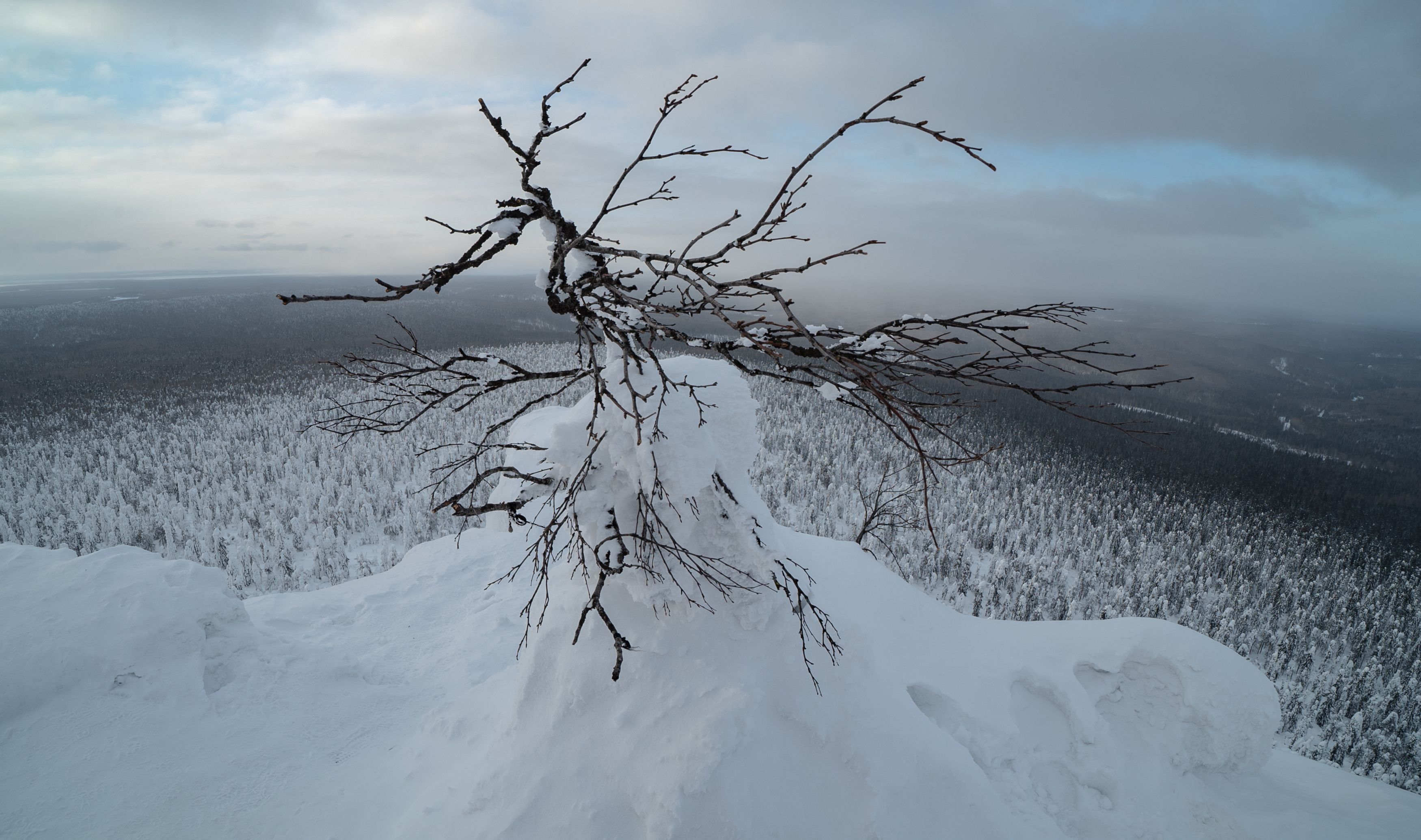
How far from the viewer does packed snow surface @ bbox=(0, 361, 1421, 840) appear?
12.1ft

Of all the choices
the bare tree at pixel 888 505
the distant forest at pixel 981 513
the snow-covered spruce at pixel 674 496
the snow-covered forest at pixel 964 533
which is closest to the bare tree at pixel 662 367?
the snow-covered spruce at pixel 674 496

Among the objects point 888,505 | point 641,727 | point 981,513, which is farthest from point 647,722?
point 981,513

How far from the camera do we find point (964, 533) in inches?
708

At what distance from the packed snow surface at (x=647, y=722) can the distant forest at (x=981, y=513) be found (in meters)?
4.48

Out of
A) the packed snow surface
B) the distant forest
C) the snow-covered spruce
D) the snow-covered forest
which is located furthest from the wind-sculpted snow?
the distant forest

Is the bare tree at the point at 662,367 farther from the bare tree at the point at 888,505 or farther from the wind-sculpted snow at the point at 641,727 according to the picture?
the bare tree at the point at 888,505

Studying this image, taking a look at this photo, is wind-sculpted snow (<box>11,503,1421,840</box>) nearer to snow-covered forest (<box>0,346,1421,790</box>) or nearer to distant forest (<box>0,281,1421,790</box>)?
snow-covered forest (<box>0,346,1421,790</box>)

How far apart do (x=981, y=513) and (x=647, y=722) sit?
18.9 m

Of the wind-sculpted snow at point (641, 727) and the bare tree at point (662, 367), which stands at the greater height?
the bare tree at point (662, 367)

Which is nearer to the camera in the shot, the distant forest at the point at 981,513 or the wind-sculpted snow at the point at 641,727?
the wind-sculpted snow at the point at 641,727

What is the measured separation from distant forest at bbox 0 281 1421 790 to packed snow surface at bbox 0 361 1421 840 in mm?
4480

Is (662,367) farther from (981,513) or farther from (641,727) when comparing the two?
(981,513)

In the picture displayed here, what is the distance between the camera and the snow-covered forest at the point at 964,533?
40.4 feet

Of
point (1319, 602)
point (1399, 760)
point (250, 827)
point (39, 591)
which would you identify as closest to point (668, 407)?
point (250, 827)
